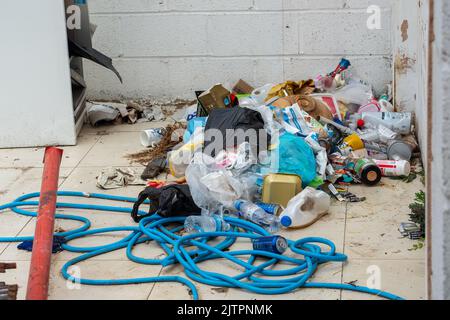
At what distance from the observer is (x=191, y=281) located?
11.2 ft

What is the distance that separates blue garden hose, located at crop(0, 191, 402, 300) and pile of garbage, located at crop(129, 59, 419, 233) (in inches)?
5.2

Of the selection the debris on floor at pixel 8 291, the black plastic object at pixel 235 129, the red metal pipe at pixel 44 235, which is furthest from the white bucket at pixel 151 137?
the debris on floor at pixel 8 291

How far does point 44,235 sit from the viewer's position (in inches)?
127

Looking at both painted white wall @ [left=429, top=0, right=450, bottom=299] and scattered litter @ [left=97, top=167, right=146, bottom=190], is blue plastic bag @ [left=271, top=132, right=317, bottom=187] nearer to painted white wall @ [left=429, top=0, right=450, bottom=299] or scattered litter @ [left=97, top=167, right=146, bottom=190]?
scattered litter @ [left=97, top=167, right=146, bottom=190]

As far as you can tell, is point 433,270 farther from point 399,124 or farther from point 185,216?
point 399,124

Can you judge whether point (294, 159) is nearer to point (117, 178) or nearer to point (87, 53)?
point (117, 178)

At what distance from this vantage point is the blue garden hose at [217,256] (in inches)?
130

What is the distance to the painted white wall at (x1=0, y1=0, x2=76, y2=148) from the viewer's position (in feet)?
17.0

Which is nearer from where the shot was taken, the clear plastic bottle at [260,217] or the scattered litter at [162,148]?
the clear plastic bottle at [260,217]

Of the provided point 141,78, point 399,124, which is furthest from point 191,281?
point 141,78

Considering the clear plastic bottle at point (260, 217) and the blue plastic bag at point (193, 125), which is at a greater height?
the blue plastic bag at point (193, 125)

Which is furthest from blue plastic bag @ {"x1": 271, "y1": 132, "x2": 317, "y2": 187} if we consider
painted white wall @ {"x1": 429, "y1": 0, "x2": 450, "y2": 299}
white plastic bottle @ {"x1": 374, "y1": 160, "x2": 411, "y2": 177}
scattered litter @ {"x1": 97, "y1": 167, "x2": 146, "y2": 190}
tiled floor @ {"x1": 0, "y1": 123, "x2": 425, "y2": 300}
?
painted white wall @ {"x1": 429, "y1": 0, "x2": 450, "y2": 299}

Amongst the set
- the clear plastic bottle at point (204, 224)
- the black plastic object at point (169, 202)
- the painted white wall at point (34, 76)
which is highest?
the painted white wall at point (34, 76)

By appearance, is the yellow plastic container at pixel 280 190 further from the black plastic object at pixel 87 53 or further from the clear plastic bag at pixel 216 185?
the black plastic object at pixel 87 53
